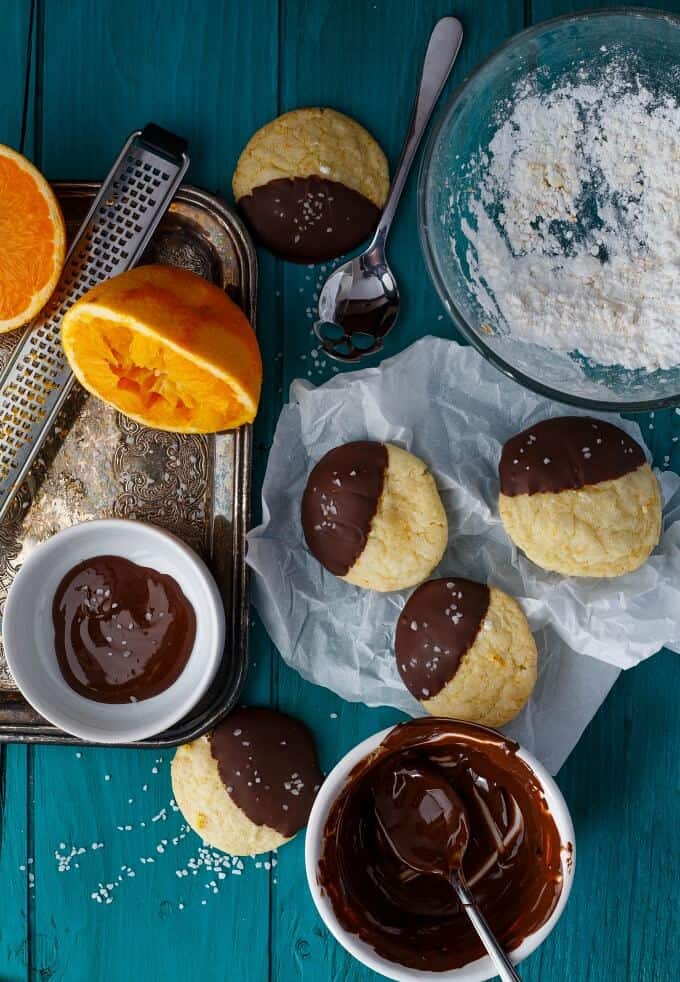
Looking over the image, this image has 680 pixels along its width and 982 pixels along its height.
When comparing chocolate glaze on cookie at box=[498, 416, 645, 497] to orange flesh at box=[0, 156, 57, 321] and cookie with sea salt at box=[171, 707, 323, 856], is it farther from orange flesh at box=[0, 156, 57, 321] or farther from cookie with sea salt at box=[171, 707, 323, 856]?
orange flesh at box=[0, 156, 57, 321]

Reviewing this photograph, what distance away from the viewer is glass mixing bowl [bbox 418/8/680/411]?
1.36m

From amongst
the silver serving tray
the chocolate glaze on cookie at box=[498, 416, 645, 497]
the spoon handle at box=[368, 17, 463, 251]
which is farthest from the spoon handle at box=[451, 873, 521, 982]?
the spoon handle at box=[368, 17, 463, 251]

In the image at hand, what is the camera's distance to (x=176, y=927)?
64.1 inches

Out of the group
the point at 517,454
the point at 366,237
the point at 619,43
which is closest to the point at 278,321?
the point at 366,237

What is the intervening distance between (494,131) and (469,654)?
2.65 feet

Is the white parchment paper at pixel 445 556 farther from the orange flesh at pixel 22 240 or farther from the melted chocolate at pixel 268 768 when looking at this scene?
the orange flesh at pixel 22 240

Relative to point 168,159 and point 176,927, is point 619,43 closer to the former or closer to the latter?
point 168,159

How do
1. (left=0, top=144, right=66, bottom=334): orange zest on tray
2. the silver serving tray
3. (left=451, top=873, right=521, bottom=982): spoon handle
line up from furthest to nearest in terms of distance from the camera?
the silver serving tray → (left=0, top=144, right=66, bottom=334): orange zest on tray → (left=451, top=873, right=521, bottom=982): spoon handle

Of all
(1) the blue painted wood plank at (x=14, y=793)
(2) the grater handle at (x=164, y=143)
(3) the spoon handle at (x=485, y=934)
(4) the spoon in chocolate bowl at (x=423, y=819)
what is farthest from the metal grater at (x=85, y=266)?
(3) the spoon handle at (x=485, y=934)

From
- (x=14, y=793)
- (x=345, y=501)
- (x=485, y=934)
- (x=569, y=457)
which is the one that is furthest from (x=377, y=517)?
(x=14, y=793)

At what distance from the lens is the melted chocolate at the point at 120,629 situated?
151 centimetres

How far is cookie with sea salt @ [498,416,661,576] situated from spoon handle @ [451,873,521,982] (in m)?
0.52

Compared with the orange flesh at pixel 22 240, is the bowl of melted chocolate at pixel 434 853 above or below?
below

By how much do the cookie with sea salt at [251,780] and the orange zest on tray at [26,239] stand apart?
0.74 m
